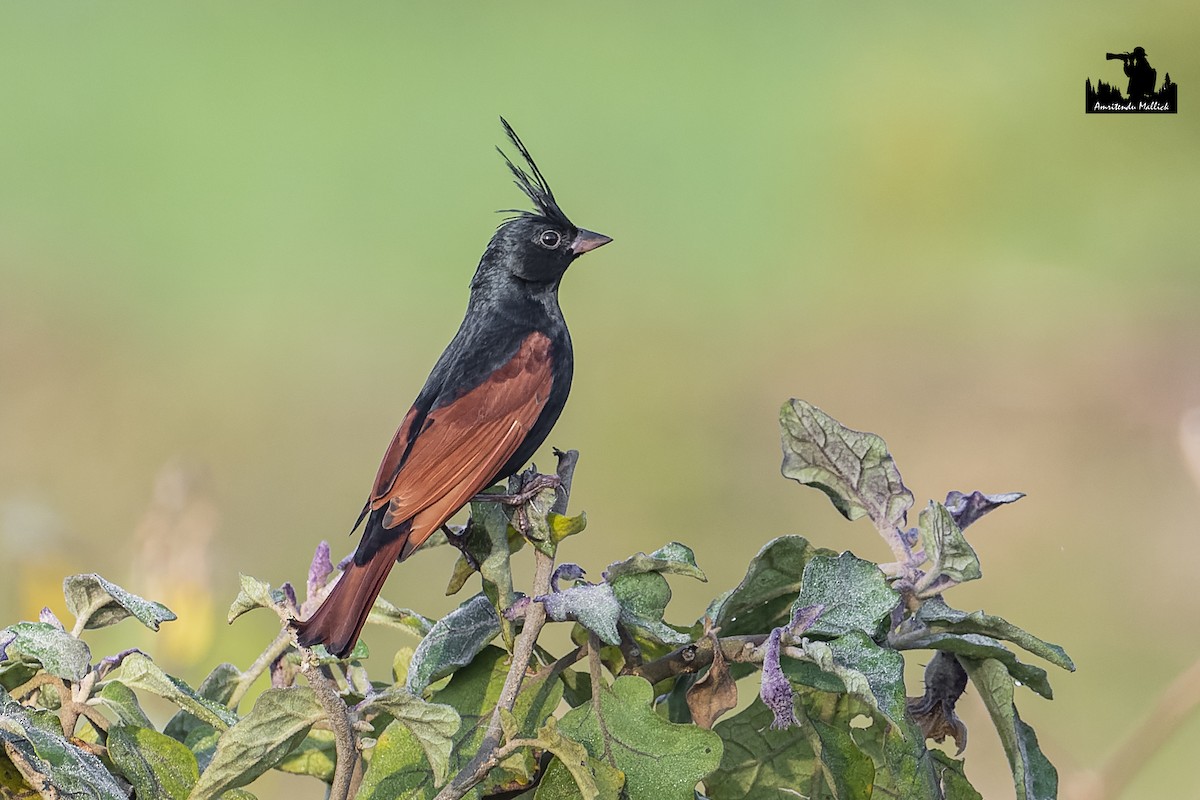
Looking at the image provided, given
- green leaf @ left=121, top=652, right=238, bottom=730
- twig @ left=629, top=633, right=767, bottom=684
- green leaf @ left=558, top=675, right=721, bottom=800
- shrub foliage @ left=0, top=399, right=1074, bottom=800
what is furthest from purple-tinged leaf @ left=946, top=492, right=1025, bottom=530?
green leaf @ left=121, top=652, right=238, bottom=730

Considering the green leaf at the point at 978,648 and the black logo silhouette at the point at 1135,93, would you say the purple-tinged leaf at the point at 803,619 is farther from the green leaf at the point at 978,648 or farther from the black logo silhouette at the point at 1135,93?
the black logo silhouette at the point at 1135,93

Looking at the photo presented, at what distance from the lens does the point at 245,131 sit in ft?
27.9

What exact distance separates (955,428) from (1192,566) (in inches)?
34.9

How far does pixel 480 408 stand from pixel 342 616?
560 millimetres

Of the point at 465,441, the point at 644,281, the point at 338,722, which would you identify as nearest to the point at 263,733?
the point at 338,722

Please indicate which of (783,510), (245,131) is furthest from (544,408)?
(245,131)

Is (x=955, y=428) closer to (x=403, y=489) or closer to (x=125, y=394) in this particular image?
(x=125, y=394)

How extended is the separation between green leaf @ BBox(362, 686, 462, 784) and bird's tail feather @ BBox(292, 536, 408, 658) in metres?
0.17

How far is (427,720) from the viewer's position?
0.95 m

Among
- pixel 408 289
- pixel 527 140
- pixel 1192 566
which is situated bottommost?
pixel 1192 566

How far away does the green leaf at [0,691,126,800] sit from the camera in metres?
0.93

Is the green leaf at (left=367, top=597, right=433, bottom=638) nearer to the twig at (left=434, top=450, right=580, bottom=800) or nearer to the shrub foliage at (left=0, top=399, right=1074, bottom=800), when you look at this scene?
the shrub foliage at (left=0, top=399, right=1074, bottom=800)

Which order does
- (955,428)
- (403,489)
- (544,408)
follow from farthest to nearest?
(955,428) < (544,408) < (403,489)

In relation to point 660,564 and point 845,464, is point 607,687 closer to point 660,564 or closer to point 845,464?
point 660,564
